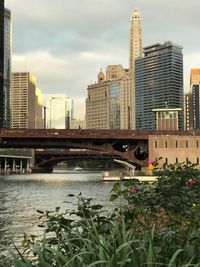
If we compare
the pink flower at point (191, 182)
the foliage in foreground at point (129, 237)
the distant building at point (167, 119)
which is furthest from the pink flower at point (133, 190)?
the distant building at point (167, 119)

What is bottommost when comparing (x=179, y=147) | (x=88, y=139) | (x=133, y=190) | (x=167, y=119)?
(x=133, y=190)

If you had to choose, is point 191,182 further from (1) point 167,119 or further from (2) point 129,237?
(1) point 167,119

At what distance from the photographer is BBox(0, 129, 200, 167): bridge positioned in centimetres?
10188

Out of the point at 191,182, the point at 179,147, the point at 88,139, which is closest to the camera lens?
the point at 191,182

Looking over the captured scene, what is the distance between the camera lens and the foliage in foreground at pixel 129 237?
5562 mm

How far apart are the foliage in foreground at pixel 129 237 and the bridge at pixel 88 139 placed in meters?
89.9

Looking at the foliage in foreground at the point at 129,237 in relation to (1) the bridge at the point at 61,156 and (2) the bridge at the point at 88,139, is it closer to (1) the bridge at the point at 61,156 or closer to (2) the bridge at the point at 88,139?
(2) the bridge at the point at 88,139

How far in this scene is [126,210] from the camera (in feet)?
31.0

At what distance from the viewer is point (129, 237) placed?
259 inches

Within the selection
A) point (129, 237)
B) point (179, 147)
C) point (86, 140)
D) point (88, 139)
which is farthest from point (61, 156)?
point (129, 237)

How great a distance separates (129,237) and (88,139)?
9841 centimetres

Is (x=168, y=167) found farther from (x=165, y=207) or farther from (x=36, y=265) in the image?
(x=36, y=265)

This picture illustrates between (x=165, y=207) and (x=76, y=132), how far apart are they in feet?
302

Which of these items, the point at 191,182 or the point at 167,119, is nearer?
the point at 191,182
